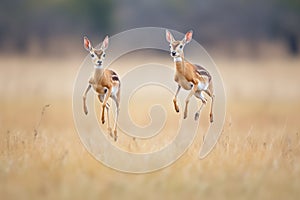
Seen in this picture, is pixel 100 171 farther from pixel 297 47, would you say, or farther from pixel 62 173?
pixel 297 47

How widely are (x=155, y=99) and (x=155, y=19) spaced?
63.8 ft

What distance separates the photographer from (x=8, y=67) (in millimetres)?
25219

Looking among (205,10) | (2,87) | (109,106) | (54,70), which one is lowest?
(109,106)

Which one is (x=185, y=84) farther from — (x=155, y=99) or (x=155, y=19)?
(x=155, y=19)

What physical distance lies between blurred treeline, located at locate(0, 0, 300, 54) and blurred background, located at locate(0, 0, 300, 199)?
8cm

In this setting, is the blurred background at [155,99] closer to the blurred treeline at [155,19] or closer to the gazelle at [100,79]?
the blurred treeline at [155,19]

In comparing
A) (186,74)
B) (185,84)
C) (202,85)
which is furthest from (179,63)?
(202,85)

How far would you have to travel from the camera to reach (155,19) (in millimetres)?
38906

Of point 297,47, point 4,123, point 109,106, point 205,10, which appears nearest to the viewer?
point 109,106

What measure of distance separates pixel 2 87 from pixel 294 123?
369 inches

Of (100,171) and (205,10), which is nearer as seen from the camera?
(100,171)

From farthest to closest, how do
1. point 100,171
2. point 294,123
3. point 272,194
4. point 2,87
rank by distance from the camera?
point 2,87
point 294,123
point 100,171
point 272,194

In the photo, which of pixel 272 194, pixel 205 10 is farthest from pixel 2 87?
pixel 205 10

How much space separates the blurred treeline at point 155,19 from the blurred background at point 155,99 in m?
0.08
